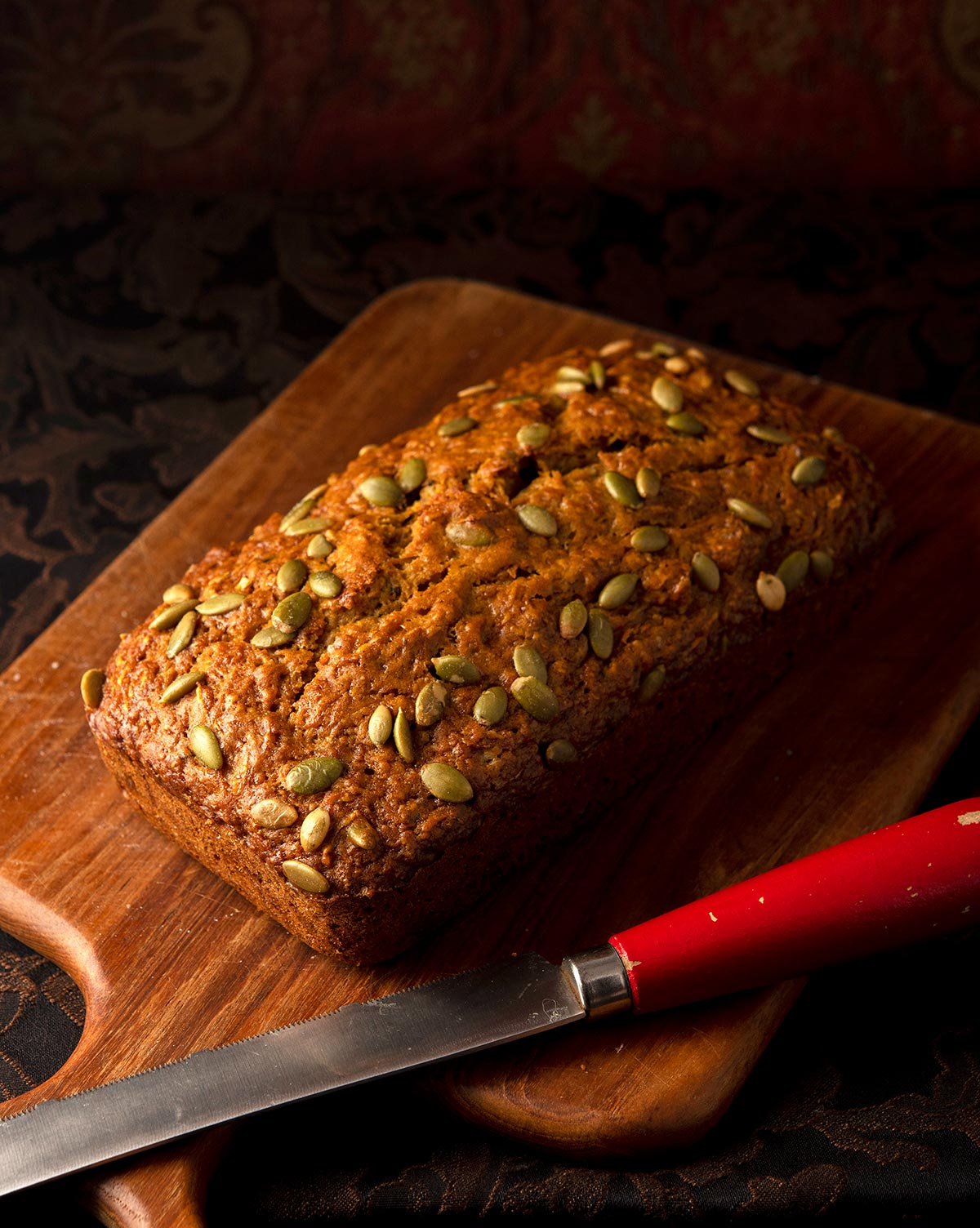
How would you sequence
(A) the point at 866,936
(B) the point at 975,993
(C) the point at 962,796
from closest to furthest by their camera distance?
(A) the point at 866,936 → (B) the point at 975,993 → (C) the point at 962,796

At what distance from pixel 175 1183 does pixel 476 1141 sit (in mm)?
468

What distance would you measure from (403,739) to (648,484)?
27.1 inches

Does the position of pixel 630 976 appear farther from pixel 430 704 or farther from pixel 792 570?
pixel 792 570

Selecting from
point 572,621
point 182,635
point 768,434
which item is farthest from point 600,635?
point 182,635

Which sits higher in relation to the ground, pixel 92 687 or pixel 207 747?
pixel 92 687

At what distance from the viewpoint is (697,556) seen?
230 cm

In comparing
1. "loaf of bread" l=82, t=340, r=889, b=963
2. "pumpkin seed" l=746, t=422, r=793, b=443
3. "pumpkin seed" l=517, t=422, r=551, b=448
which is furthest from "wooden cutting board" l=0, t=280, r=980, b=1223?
"pumpkin seed" l=517, t=422, r=551, b=448

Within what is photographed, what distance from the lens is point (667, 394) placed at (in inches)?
101

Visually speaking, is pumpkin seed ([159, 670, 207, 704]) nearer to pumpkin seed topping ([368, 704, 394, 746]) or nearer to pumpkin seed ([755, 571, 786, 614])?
pumpkin seed topping ([368, 704, 394, 746])

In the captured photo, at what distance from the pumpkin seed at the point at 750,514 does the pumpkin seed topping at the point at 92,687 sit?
118 cm

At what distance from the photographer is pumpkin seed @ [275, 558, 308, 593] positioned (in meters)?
2.22

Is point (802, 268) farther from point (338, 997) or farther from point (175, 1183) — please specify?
point (175, 1183)

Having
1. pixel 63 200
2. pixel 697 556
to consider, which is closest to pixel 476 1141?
pixel 697 556

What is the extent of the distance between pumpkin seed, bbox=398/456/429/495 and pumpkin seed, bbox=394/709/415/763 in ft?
1.73
